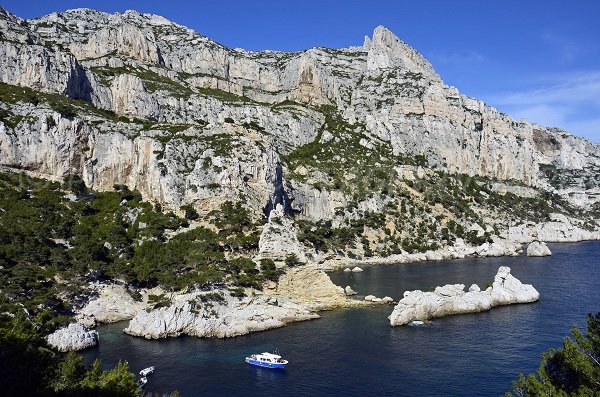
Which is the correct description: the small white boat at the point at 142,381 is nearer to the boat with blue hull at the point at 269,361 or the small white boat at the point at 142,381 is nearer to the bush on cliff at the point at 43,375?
the boat with blue hull at the point at 269,361

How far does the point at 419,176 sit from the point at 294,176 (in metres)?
49.7

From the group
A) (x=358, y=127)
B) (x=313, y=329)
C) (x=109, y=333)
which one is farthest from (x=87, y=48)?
(x=313, y=329)

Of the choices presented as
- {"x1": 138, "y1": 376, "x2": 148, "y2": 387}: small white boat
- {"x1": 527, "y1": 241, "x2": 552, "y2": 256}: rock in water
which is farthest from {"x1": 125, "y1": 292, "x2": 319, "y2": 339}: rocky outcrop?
{"x1": 527, "y1": 241, "x2": 552, "y2": 256}: rock in water

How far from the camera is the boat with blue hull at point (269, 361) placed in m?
52.0

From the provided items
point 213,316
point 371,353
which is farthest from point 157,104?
point 371,353

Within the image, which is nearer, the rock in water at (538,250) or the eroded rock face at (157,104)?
the eroded rock face at (157,104)

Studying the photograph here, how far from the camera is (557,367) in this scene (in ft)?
91.1

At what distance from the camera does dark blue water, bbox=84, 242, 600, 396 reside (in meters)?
46.4

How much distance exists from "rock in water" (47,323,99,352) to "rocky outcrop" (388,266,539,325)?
136ft

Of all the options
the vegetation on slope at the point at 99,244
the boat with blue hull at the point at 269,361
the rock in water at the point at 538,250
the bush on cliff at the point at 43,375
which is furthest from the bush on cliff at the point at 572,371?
the rock in water at the point at 538,250

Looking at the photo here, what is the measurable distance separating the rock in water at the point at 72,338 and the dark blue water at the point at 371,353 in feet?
5.67

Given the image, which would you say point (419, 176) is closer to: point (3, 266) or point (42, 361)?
point (3, 266)

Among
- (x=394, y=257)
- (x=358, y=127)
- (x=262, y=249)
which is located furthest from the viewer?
(x=358, y=127)

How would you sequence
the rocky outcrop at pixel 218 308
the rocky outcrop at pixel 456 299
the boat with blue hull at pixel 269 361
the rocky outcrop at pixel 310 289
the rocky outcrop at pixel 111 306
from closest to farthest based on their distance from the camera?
the boat with blue hull at pixel 269 361 < the rocky outcrop at pixel 218 308 < the rocky outcrop at pixel 456 299 < the rocky outcrop at pixel 111 306 < the rocky outcrop at pixel 310 289
